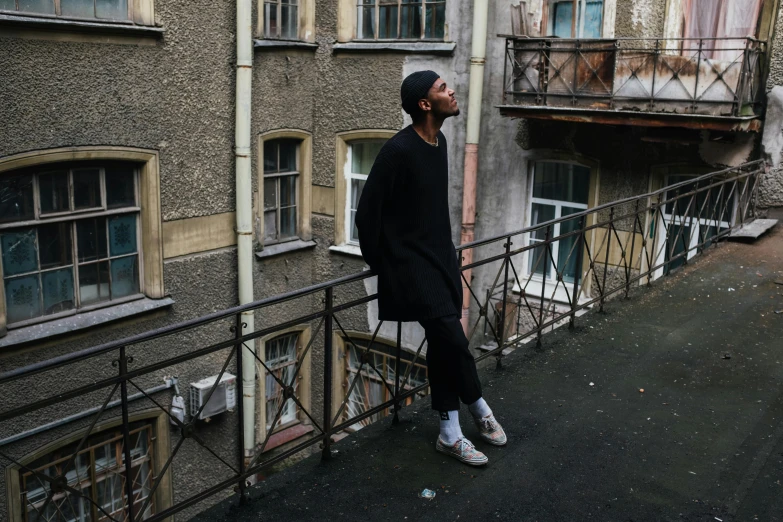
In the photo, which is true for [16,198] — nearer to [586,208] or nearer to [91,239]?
[91,239]

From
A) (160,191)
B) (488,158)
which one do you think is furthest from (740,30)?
(160,191)

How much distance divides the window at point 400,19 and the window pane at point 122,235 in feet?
15.5

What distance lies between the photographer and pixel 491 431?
4.23m

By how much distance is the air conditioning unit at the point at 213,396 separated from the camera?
33.1ft

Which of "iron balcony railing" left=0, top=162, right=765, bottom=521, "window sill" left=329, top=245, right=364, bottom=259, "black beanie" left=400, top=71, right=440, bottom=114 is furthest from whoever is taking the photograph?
"window sill" left=329, top=245, right=364, bottom=259

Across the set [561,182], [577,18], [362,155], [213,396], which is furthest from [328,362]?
[362,155]

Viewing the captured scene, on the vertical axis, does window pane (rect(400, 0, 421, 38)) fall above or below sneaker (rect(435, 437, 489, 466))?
above

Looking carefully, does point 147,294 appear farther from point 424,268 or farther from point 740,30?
point 740,30

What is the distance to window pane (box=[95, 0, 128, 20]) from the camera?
8.60 metres

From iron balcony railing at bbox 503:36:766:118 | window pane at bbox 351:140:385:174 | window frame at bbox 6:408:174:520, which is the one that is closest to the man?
window frame at bbox 6:408:174:520

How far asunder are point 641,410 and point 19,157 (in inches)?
257

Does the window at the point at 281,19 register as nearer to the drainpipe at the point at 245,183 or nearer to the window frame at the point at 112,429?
the drainpipe at the point at 245,183

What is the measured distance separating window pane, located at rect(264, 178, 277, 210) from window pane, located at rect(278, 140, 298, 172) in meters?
0.27

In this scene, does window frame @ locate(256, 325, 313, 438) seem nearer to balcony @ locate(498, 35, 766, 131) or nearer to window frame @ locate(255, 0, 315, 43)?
window frame @ locate(255, 0, 315, 43)
